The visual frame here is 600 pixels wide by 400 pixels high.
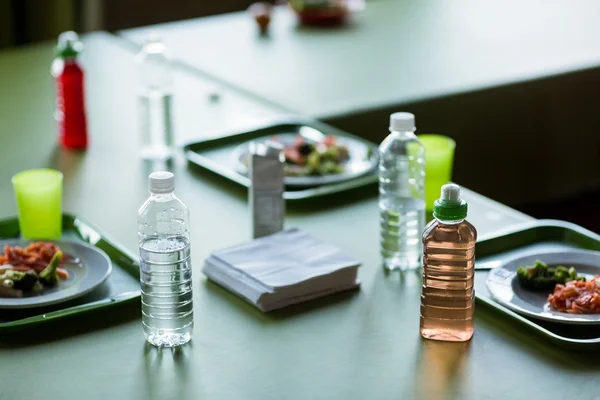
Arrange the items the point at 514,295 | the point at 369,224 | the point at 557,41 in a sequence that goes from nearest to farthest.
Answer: the point at 514,295 < the point at 369,224 < the point at 557,41

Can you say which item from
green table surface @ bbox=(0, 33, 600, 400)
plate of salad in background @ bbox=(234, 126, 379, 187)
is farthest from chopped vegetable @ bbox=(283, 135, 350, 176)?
green table surface @ bbox=(0, 33, 600, 400)

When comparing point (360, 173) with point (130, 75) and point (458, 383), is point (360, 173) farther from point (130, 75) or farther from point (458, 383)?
point (130, 75)

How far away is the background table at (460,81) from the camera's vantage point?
2.59 meters

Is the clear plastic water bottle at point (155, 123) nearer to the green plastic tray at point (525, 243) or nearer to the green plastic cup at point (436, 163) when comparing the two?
the green plastic cup at point (436, 163)

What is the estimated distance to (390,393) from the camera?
1.25 meters

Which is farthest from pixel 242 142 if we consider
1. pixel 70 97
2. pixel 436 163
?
pixel 436 163

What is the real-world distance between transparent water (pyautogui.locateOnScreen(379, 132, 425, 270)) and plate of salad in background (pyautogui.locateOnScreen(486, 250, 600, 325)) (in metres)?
0.15

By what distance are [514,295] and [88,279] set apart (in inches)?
24.9

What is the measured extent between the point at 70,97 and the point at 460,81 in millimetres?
Result: 1042

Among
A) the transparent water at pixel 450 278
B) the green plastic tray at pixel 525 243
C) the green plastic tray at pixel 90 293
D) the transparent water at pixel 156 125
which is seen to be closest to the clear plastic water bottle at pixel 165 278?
the green plastic tray at pixel 90 293

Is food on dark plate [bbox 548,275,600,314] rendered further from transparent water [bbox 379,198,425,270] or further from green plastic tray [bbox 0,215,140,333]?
green plastic tray [bbox 0,215,140,333]

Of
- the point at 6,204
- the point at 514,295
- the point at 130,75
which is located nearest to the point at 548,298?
the point at 514,295

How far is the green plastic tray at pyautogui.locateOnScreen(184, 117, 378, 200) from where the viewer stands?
193 centimetres

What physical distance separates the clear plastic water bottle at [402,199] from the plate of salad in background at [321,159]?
0.29 metres
